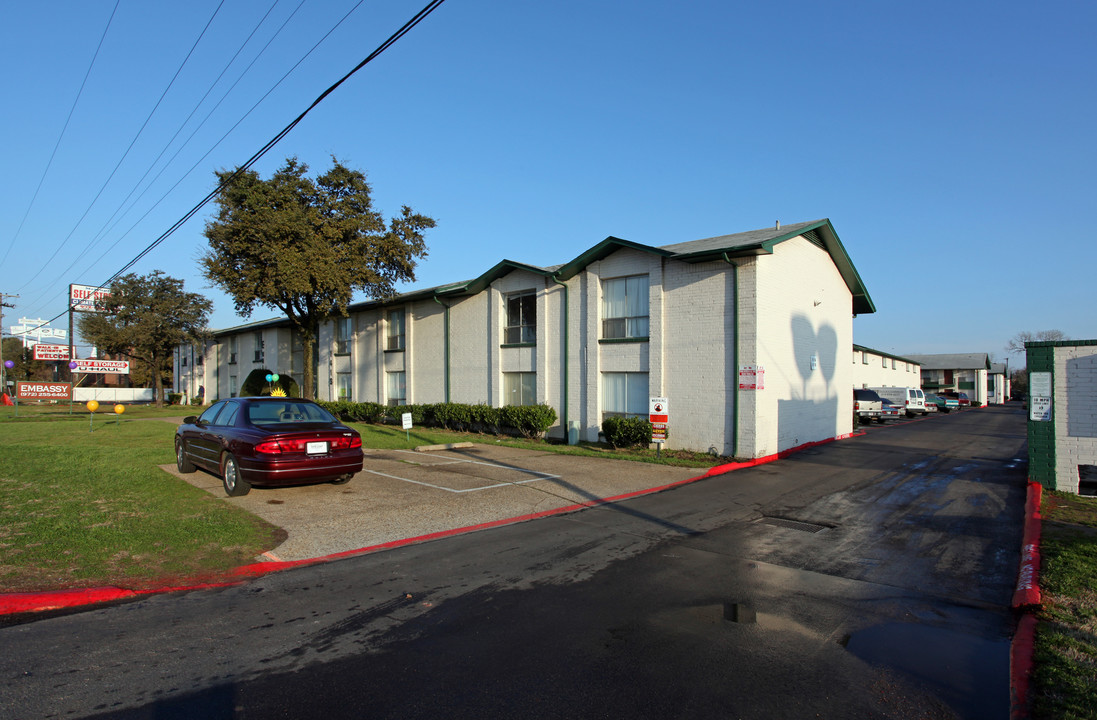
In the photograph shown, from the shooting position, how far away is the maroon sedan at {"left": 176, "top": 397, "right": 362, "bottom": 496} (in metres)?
8.96

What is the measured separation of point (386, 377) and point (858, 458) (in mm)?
20628

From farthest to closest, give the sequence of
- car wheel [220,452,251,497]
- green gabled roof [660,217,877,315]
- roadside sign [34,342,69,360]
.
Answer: roadside sign [34,342,69,360], green gabled roof [660,217,877,315], car wheel [220,452,251,497]

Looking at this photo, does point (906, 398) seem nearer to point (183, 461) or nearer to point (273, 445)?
point (273, 445)

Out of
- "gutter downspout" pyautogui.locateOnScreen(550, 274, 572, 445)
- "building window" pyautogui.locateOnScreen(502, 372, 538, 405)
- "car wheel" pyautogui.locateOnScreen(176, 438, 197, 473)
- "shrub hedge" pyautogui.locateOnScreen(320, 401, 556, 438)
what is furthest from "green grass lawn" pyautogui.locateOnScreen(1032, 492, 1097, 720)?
"building window" pyautogui.locateOnScreen(502, 372, 538, 405)

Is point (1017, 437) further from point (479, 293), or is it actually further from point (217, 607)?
point (217, 607)

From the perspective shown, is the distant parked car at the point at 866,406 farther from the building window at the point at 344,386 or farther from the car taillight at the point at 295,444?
the car taillight at the point at 295,444

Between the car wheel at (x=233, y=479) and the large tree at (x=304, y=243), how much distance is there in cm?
1493

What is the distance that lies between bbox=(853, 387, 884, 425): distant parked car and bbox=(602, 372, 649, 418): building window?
53.4 ft

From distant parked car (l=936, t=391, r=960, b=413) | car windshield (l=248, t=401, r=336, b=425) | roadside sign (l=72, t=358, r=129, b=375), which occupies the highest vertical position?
roadside sign (l=72, t=358, r=129, b=375)

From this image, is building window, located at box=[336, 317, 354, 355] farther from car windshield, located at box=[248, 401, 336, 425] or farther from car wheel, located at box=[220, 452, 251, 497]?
car wheel, located at box=[220, 452, 251, 497]

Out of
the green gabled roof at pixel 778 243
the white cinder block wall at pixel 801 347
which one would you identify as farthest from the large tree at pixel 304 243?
the white cinder block wall at pixel 801 347

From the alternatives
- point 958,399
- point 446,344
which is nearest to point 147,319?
point 446,344

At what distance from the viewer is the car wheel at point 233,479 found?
9375 millimetres

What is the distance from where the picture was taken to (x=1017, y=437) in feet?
72.6
